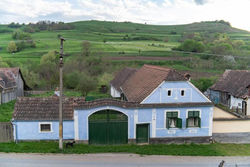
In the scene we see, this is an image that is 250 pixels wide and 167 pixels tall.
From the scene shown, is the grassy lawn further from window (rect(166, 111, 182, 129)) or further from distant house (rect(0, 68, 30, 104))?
distant house (rect(0, 68, 30, 104))

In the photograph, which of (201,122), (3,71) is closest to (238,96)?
(201,122)

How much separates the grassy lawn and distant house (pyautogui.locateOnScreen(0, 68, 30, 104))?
21.9 metres

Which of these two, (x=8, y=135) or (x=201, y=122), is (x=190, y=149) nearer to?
(x=201, y=122)

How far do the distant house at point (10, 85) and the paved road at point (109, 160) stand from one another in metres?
23.8

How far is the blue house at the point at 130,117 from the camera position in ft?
60.2

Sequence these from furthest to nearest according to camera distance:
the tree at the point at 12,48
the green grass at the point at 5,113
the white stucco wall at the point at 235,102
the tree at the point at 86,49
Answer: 1. the tree at the point at 12,48
2. the tree at the point at 86,49
3. the white stucco wall at the point at 235,102
4. the green grass at the point at 5,113

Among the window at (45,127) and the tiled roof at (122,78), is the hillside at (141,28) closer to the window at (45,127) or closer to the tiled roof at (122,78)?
the tiled roof at (122,78)

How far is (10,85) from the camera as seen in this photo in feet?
129

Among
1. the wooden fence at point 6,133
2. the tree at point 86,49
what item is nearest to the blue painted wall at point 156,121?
the wooden fence at point 6,133

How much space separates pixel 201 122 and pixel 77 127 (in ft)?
34.5

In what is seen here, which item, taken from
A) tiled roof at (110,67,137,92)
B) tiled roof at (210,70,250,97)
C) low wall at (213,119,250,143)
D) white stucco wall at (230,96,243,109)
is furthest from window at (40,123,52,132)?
white stucco wall at (230,96,243,109)

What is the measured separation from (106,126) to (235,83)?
25107mm

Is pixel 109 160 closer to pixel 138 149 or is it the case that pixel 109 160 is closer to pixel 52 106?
pixel 138 149

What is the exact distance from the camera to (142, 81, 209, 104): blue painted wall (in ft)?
62.4
